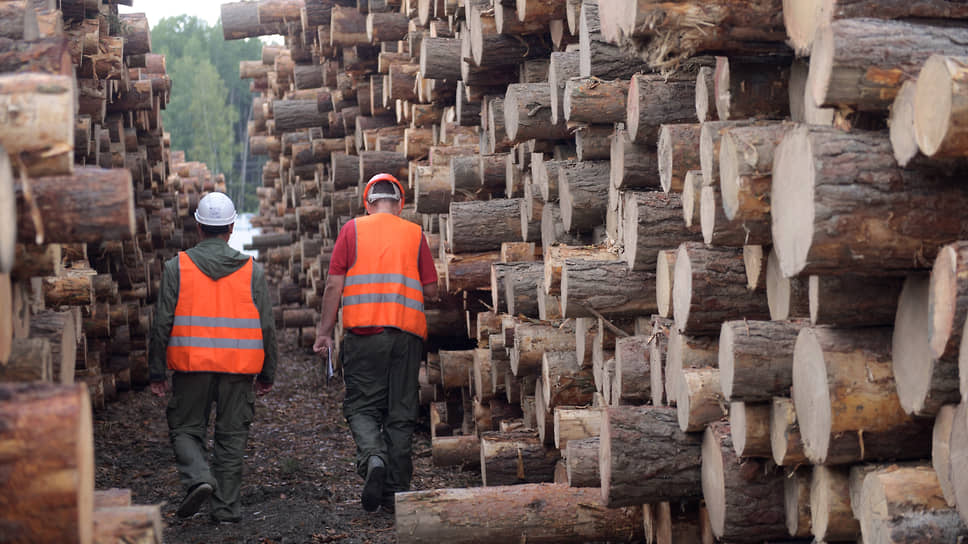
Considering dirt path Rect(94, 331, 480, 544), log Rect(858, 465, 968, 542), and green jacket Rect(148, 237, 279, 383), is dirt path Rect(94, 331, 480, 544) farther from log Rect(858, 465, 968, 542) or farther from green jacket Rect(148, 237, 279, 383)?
log Rect(858, 465, 968, 542)

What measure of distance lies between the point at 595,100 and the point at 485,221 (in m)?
2.20

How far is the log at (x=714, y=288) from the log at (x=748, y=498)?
0.47 meters

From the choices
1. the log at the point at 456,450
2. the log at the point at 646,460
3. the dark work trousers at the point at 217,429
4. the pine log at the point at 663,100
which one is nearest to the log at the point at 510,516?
the log at the point at 646,460

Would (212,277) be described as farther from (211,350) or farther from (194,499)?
(194,499)

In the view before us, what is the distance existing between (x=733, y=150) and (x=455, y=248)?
161 inches

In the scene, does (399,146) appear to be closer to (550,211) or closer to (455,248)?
(455,248)

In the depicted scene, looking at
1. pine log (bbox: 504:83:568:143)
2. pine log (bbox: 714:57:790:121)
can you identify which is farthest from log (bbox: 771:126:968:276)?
pine log (bbox: 504:83:568:143)

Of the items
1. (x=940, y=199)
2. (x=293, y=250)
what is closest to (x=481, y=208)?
(x=940, y=199)

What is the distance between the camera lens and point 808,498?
378 centimetres

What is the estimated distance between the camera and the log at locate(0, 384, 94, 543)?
90.4 inches

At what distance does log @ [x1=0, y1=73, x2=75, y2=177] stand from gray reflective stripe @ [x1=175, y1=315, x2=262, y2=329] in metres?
4.33

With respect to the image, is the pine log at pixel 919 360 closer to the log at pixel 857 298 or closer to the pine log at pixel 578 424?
the log at pixel 857 298

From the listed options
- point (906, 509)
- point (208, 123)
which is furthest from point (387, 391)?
point (208, 123)

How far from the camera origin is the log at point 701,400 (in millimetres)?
4160
